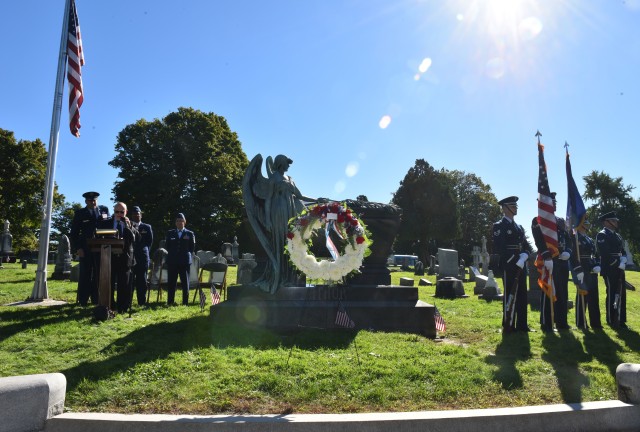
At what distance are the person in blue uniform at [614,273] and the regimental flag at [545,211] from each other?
6.28 ft

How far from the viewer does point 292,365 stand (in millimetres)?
5320

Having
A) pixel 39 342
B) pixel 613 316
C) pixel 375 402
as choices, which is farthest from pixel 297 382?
pixel 613 316

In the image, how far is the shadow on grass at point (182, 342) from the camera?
5.17m

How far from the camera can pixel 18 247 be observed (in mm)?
36406

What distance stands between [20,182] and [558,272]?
3636 cm

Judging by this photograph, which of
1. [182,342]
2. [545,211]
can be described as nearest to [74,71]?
[182,342]

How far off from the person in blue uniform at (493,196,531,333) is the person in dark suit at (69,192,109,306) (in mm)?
7878

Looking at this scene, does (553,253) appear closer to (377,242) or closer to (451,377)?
(377,242)

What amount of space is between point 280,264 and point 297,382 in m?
3.94

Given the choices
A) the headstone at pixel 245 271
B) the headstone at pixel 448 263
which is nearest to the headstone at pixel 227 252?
the headstone at pixel 245 271

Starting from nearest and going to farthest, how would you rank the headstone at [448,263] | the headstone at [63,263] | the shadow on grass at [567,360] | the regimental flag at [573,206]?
the shadow on grass at [567,360] → the regimental flag at [573,206] → the headstone at [63,263] → the headstone at [448,263]

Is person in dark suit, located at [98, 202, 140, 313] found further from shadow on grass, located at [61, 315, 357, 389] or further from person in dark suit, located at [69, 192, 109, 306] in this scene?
shadow on grass, located at [61, 315, 357, 389]

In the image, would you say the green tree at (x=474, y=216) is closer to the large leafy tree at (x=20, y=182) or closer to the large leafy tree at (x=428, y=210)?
the large leafy tree at (x=428, y=210)

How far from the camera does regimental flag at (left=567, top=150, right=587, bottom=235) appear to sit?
9.20 meters
